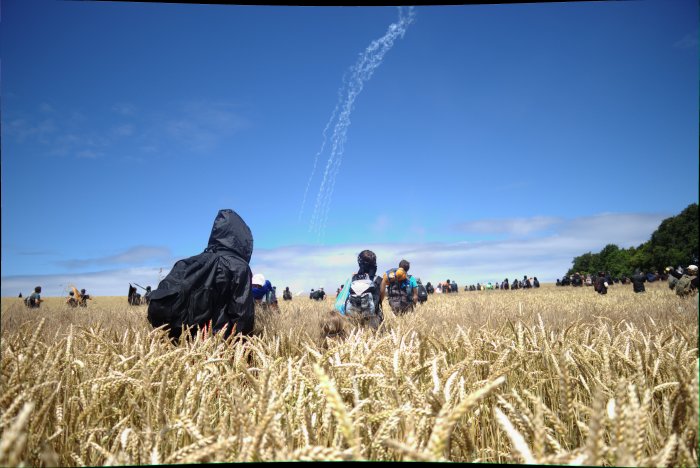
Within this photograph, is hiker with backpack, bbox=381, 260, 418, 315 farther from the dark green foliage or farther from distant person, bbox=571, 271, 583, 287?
distant person, bbox=571, 271, 583, 287

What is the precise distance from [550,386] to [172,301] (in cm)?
303

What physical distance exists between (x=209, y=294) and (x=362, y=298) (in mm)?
→ 2796

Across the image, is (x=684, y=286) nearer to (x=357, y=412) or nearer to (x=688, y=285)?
(x=688, y=285)

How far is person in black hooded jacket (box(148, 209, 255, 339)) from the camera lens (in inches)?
141

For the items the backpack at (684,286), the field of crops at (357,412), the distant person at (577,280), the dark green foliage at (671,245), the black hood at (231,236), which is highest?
the dark green foliage at (671,245)

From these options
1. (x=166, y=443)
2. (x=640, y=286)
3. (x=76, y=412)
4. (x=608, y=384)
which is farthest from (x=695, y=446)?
(x=640, y=286)

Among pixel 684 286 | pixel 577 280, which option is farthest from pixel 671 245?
pixel 684 286

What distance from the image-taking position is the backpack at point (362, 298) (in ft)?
19.7

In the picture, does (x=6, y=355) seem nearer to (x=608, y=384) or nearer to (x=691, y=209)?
(x=608, y=384)

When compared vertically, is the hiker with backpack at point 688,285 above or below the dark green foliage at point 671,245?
below

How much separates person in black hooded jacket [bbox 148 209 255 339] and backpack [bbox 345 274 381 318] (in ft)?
7.68

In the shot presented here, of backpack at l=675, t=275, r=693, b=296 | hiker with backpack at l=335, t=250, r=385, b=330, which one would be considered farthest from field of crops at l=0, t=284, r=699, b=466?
backpack at l=675, t=275, r=693, b=296

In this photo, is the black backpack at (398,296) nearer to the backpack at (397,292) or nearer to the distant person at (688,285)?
the backpack at (397,292)

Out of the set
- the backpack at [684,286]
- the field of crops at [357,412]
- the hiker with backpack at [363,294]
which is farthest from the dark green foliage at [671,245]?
the field of crops at [357,412]
